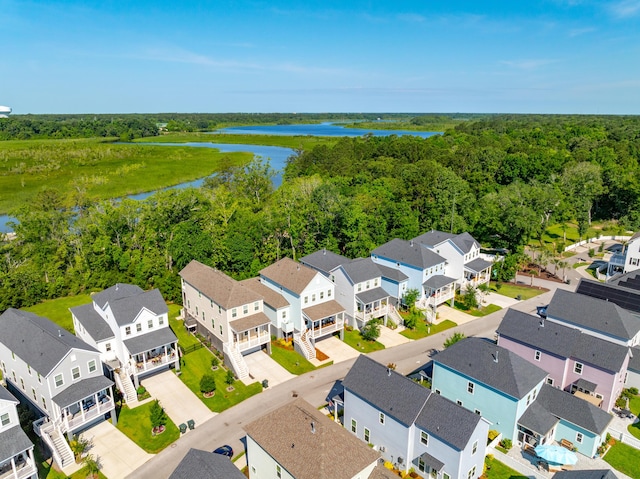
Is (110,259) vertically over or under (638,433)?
over

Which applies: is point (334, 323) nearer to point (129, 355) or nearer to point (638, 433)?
point (129, 355)

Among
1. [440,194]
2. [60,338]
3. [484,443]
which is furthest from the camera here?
[440,194]

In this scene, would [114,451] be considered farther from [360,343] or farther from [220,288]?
[360,343]

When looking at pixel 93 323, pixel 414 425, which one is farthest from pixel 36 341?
pixel 414 425

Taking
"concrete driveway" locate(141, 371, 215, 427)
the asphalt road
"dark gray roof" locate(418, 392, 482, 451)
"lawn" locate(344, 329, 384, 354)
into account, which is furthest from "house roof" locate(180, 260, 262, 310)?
"dark gray roof" locate(418, 392, 482, 451)

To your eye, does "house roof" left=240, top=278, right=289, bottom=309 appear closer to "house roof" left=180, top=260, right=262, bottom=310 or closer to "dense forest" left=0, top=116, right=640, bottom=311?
"house roof" left=180, top=260, right=262, bottom=310

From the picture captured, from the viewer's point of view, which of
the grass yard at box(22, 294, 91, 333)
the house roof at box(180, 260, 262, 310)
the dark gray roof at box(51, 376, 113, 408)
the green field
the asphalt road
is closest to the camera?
the asphalt road

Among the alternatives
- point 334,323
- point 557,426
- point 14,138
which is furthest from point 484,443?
point 14,138
